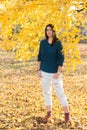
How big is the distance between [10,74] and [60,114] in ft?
30.1

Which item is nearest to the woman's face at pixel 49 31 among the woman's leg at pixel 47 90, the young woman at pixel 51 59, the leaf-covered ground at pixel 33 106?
the young woman at pixel 51 59

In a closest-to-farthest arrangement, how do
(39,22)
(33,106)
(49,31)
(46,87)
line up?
1. (49,31)
2. (46,87)
3. (39,22)
4. (33,106)

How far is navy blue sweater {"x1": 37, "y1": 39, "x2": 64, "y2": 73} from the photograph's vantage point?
21.4ft

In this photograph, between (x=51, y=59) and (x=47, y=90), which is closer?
(x=51, y=59)

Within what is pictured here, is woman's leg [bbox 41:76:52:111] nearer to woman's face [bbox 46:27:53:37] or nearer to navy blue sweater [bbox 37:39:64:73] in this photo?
navy blue sweater [bbox 37:39:64:73]

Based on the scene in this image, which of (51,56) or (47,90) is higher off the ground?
(51,56)

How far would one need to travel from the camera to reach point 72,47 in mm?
7633

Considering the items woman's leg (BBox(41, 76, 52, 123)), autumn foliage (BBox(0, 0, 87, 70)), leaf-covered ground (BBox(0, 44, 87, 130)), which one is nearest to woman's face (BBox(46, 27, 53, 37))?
autumn foliage (BBox(0, 0, 87, 70))

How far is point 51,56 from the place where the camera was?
6.54 meters

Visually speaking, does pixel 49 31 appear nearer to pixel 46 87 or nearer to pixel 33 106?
pixel 46 87

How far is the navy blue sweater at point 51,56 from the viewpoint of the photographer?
6.52m

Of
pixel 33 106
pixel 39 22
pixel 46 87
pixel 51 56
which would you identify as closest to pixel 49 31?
pixel 51 56

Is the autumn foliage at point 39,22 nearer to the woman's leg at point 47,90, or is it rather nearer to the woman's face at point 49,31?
the woman's face at point 49,31

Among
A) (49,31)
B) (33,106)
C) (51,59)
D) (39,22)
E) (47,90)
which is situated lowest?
(33,106)
